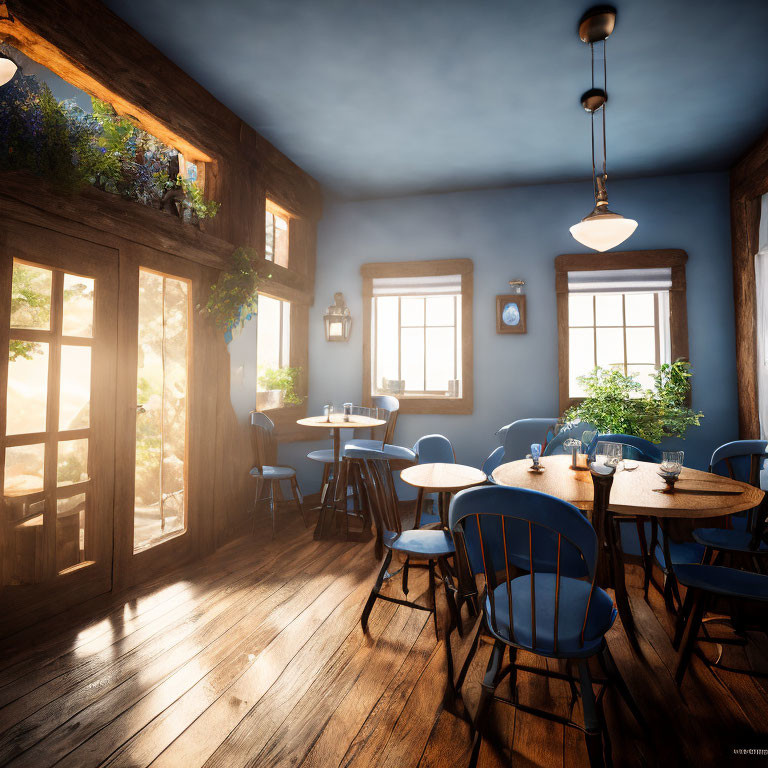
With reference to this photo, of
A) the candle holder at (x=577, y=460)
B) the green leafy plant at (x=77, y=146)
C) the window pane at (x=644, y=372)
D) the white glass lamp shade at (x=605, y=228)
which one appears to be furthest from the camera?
the window pane at (x=644, y=372)

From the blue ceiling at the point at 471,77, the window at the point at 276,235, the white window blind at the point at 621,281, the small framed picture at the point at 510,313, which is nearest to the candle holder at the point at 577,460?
the small framed picture at the point at 510,313

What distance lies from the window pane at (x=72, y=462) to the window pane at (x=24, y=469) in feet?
0.35

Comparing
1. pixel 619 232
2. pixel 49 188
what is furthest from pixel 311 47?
pixel 619 232

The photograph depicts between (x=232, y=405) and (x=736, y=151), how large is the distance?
4875 mm

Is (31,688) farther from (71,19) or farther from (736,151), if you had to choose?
(736,151)

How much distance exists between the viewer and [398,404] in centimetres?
492

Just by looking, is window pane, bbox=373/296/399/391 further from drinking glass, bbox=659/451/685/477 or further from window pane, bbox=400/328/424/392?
drinking glass, bbox=659/451/685/477

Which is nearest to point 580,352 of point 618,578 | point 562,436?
point 562,436

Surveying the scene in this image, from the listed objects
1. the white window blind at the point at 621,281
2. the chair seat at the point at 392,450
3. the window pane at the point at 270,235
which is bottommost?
the chair seat at the point at 392,450

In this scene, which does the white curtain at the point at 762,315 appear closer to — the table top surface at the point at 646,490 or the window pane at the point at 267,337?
the table top surface at the point at 646,490

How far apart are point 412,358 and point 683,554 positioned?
132 inches

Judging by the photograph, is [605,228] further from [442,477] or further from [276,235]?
[276,235]

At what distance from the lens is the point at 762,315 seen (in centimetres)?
395

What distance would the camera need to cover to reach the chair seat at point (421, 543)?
7.41ft
